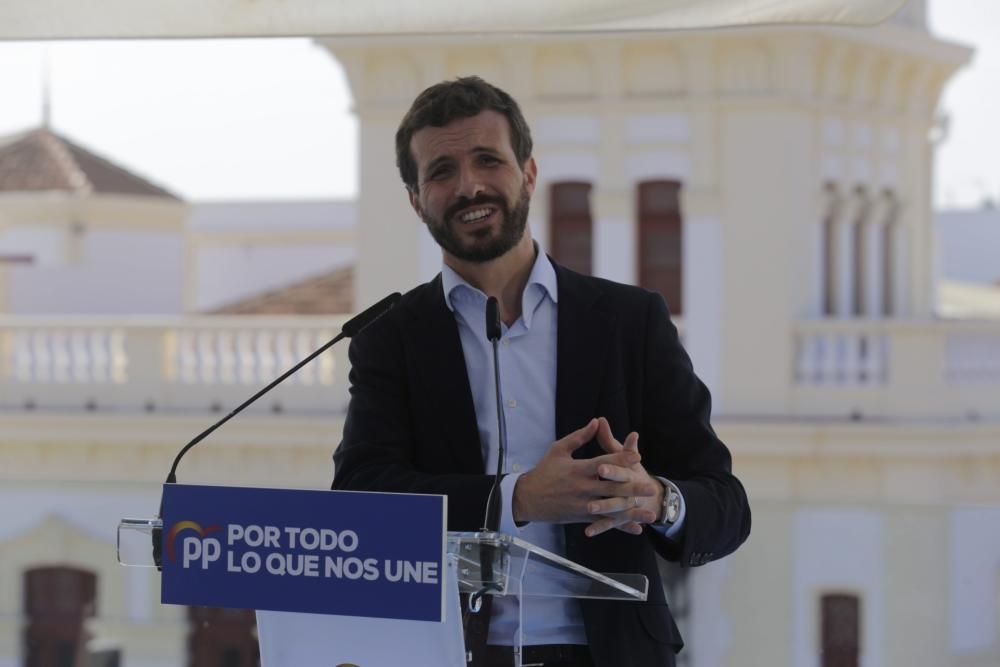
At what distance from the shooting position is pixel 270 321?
53.9 feet

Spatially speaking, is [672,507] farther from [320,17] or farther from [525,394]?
[320,17]

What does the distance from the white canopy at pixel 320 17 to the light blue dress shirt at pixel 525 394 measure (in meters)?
0.88

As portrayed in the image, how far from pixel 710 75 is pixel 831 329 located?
2420 mm

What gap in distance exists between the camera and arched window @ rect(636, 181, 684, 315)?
55.2 feet

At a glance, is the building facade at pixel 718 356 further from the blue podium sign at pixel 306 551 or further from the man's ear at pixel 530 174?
the blue podium sign at pixel 306 551

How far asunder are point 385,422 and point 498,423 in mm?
184

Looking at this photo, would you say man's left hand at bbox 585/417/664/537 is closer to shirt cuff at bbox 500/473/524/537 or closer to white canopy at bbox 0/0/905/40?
shirt cuff at bbox 500/473/524/537

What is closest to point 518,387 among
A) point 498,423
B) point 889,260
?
point 498,423

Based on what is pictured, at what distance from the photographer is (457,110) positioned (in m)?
2.42

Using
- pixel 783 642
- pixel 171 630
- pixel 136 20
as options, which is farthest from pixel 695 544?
pixel 783 642

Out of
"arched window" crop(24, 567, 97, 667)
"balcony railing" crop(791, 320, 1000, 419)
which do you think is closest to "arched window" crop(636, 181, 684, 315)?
"balcony railing" crop(791, 320, 1000, 419)

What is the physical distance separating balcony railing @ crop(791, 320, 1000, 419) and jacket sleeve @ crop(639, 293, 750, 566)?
13.8 metres

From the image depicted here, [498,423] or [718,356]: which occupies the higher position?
[718,356]

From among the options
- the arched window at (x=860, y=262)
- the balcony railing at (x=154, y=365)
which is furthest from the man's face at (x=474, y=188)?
the arched window at (x=860, y=262)
